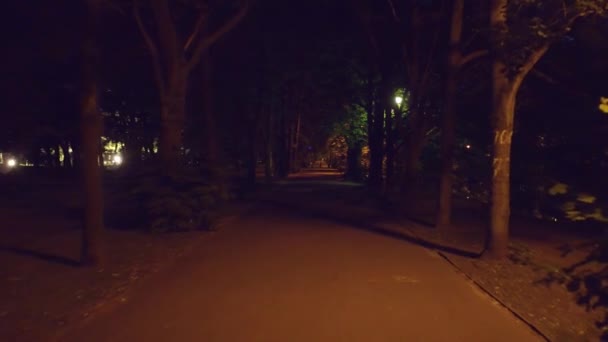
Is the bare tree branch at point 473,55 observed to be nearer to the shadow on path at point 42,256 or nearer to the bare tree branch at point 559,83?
the bare tree branch at point 559,83

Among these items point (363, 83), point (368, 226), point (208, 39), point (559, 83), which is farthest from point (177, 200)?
point (363, 83)

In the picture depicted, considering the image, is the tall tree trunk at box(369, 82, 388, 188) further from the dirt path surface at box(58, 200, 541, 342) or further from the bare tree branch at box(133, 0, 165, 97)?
the dirt path surface at box(58, 200, 541, 342)

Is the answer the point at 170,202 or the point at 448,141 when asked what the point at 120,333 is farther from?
the point at 448,141

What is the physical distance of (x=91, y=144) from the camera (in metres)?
9.47

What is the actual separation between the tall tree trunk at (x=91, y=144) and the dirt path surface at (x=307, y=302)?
1549mm

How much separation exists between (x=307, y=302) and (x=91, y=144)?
506 centimetres

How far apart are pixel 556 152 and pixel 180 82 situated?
10.7 metres

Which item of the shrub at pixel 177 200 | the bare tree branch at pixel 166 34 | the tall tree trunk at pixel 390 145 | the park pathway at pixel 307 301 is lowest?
the park pathway at pixel 307 301

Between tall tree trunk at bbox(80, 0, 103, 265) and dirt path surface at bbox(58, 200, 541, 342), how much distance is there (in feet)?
5.08

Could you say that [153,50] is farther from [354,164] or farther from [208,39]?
[354,164]

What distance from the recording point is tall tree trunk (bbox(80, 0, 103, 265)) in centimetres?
927

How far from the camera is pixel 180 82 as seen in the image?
52.1 ft

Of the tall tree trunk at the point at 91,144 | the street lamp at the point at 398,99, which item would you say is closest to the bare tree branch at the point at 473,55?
the tall tree trunk at the point at 91,144

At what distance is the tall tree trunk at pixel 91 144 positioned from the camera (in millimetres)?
9266
